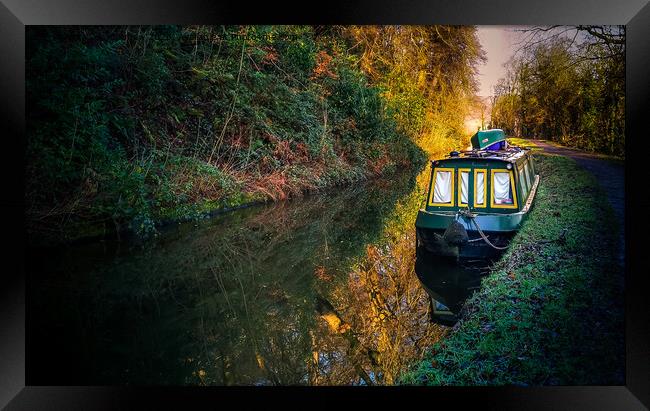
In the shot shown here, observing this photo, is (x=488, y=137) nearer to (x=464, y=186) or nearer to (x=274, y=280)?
(x=464, y=186)

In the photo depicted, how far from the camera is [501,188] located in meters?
4.45

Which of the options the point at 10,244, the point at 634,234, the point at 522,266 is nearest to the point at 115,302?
the point at 10,244

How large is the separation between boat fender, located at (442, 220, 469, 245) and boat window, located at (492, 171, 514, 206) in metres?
0.52

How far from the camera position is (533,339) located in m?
3.16

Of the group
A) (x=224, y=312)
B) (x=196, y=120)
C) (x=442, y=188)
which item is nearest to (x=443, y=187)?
(x=442, y=188)

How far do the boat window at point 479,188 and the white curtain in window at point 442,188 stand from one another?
24 centimetres

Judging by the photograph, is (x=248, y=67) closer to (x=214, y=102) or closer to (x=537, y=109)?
(x=214, y=102)

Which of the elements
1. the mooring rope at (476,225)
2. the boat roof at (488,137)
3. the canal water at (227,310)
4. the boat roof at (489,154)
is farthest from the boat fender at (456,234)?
the boat roof at (488,137)

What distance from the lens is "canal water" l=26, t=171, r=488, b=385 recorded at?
10.0ft

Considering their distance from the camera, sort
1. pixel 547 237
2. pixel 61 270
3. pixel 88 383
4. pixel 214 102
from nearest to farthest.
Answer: pixel 88 383 → pixel 61 270 → pixel 547 237 → pixel 214 102

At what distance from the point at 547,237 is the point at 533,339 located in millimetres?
1474

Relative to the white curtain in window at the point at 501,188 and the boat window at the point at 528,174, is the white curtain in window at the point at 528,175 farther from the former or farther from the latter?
the white curtain in window at the point at 501,188

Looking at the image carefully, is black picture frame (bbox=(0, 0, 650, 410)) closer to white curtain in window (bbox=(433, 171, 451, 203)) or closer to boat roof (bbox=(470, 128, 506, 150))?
boat roof (bbox=(470, 128, 506, 150))

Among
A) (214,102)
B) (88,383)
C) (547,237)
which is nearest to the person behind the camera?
(88,383)
